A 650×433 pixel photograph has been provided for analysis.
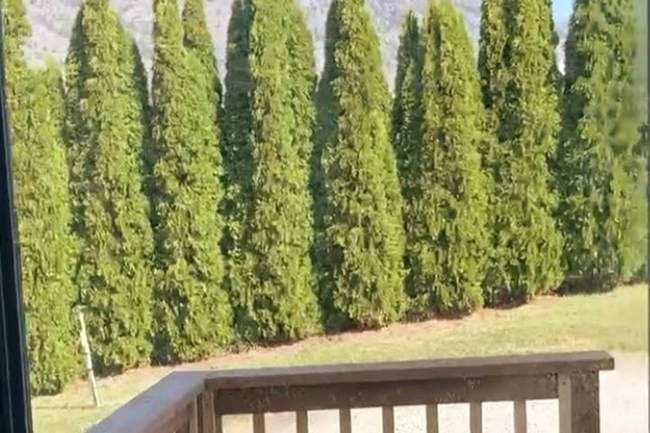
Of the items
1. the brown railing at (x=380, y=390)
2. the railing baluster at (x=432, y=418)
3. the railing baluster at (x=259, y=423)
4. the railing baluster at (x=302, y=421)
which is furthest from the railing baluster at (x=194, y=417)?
the railing baluster at (x=432, y=418)

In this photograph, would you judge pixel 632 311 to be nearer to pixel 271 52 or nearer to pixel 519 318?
pixel 519 318

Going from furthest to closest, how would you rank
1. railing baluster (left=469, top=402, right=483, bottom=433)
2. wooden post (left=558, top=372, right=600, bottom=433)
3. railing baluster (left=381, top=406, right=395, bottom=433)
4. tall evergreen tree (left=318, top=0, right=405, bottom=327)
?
tall evergreen tree (left=318, top=0, right=405, bottom=327)
railing baluster (left=381, top=406, right=395, bottom=433)
railing baluster (left=469, top=402, right=483, bottom=433)
wooden post (left=558, top=372, right=600, bottom=433)

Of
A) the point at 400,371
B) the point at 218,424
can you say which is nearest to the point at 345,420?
the point at 400,371

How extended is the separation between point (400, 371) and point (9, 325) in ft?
3.14

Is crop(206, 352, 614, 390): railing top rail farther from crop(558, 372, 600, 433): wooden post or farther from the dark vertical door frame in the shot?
the dark vertical door frame

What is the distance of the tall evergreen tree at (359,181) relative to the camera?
215 cm

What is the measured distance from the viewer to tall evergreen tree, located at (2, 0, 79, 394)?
200 cm

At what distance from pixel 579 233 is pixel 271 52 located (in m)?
0.91

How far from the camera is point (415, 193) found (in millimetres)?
2174

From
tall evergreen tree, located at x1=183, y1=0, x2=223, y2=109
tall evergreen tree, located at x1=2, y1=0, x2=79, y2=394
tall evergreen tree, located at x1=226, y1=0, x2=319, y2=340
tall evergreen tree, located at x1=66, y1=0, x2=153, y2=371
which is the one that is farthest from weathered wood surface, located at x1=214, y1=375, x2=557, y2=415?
tall evergreen tree, located at x1=183, y1=0, x2=223, y2=109

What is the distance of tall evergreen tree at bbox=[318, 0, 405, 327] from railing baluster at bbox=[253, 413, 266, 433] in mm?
302

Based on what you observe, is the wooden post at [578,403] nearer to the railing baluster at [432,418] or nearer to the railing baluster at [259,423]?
the railing baluster at [432,418]

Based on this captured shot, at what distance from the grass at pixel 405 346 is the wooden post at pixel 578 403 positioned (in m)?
0.07

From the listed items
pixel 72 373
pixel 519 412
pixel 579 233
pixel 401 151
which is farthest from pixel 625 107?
pixel 72 373
